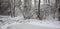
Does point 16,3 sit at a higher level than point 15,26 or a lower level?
higher

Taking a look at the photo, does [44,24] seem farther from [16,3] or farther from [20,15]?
[16,3]

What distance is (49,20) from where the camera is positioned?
1.02 meters

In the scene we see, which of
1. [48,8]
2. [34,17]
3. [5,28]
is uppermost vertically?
[48,8]

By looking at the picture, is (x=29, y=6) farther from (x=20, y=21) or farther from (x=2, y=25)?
(x=2, y=25)

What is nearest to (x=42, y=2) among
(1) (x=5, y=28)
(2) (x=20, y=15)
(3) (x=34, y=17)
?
(3) (x=34, y=17)

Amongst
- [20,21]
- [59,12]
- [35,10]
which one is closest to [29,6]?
[35,10]

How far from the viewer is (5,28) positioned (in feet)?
3.26

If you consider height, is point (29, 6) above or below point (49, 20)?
above

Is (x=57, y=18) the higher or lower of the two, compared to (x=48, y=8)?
lower

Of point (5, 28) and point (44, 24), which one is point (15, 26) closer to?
point (5, 28)

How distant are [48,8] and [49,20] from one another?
0.48ft

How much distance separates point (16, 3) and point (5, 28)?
329 mm

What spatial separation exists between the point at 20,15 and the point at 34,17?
6.8 inches

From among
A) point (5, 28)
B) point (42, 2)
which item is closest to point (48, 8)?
point (42, 2)
